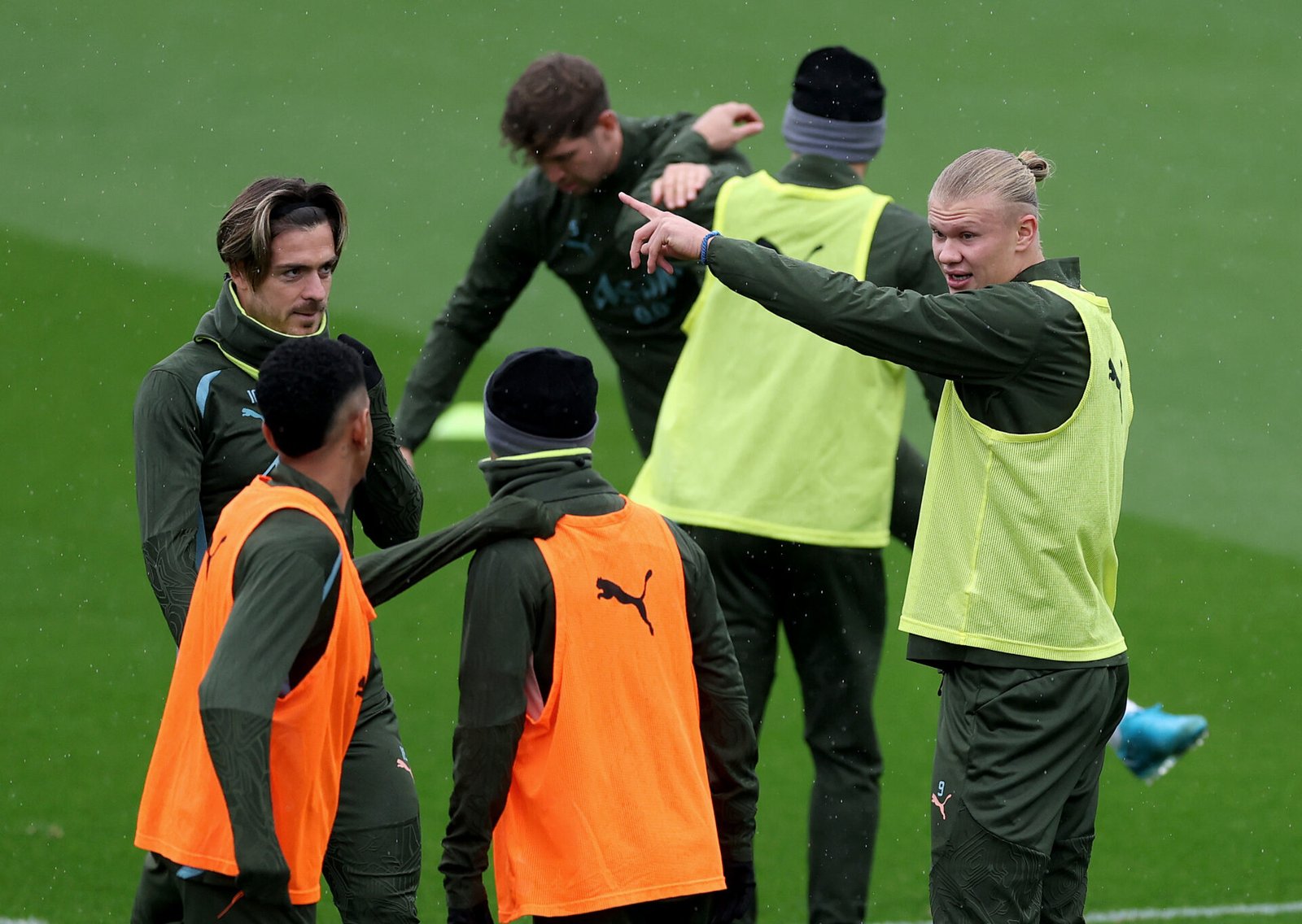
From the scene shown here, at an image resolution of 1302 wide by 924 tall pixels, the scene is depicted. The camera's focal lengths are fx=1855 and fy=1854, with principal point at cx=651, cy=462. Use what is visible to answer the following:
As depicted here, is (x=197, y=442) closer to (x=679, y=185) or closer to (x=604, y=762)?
(x=604, y=762)

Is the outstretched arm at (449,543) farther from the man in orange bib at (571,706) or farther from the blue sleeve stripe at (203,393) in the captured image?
the blue sleeve stripe at (203,393)

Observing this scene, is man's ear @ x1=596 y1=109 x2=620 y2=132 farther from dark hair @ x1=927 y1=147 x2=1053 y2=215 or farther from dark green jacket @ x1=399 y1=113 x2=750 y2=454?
dark hair @ x1=927 y1=147 x2=1053 y2=215

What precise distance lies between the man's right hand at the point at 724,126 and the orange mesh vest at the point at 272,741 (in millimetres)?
2956

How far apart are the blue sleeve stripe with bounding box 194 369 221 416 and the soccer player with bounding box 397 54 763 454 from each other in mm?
1903

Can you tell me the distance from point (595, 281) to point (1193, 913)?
286 centimetres

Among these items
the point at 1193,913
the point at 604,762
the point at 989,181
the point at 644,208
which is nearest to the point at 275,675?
the point at 604,762

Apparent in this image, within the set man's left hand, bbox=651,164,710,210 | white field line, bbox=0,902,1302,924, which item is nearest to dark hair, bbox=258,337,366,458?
man's left hand, bbox=651,164,710,210

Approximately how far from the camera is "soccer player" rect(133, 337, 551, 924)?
3.18m

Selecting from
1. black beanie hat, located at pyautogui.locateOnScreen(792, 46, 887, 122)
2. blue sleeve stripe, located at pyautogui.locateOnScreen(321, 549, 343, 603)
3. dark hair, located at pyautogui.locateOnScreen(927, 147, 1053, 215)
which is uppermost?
black beanie hat, located at pyautogui.locateOnScreen(792, 46, 887, 122)

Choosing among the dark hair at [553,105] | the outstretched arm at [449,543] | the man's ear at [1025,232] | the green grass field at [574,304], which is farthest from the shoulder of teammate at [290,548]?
the dark hair at [553,105]

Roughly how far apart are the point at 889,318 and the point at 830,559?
1.60 m

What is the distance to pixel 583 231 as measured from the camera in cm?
621

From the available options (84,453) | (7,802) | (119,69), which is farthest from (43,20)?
(7,802)

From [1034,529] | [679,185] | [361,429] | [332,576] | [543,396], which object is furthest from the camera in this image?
[679,185]
